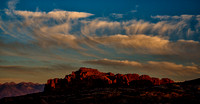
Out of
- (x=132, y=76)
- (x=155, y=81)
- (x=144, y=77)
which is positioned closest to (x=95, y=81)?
(x=132, y=76)

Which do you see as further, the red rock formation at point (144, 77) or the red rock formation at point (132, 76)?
the red rock formation at point (144, 77)

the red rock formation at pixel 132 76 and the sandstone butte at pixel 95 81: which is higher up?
the red rock formation at pixel 132 76

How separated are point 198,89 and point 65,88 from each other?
110259 mm

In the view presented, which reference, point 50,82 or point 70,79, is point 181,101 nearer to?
point 70,79

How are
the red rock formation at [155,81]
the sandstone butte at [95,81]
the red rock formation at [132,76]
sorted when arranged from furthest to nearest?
the red rock formation at [132,76]
the red rock formation at [155,81]
the sandstone butte at [95,81]

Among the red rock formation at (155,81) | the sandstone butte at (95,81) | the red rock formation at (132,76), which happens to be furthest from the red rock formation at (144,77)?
the red rock formation at (132,76)

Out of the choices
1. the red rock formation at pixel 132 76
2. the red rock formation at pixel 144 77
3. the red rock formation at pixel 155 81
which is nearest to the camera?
the red rock formation at pixel 155 81

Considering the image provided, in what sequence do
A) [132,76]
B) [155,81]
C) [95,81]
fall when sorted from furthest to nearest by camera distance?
[132,76]
[155,81]
[95,81]

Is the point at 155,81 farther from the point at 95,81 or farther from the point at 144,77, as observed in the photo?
the point at 95,81

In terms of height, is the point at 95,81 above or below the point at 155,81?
below

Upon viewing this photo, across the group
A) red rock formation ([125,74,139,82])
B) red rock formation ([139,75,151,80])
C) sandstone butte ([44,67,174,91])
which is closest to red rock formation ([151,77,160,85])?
sandstone butte ([44,67,174,91])

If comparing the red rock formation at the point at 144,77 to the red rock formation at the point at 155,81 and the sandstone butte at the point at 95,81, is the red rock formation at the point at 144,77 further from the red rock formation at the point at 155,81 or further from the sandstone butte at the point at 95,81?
the red rock formation at the point at 155,81

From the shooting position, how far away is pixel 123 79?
140625 mm

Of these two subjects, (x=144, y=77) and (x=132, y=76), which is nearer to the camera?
(x=132, y=76)
